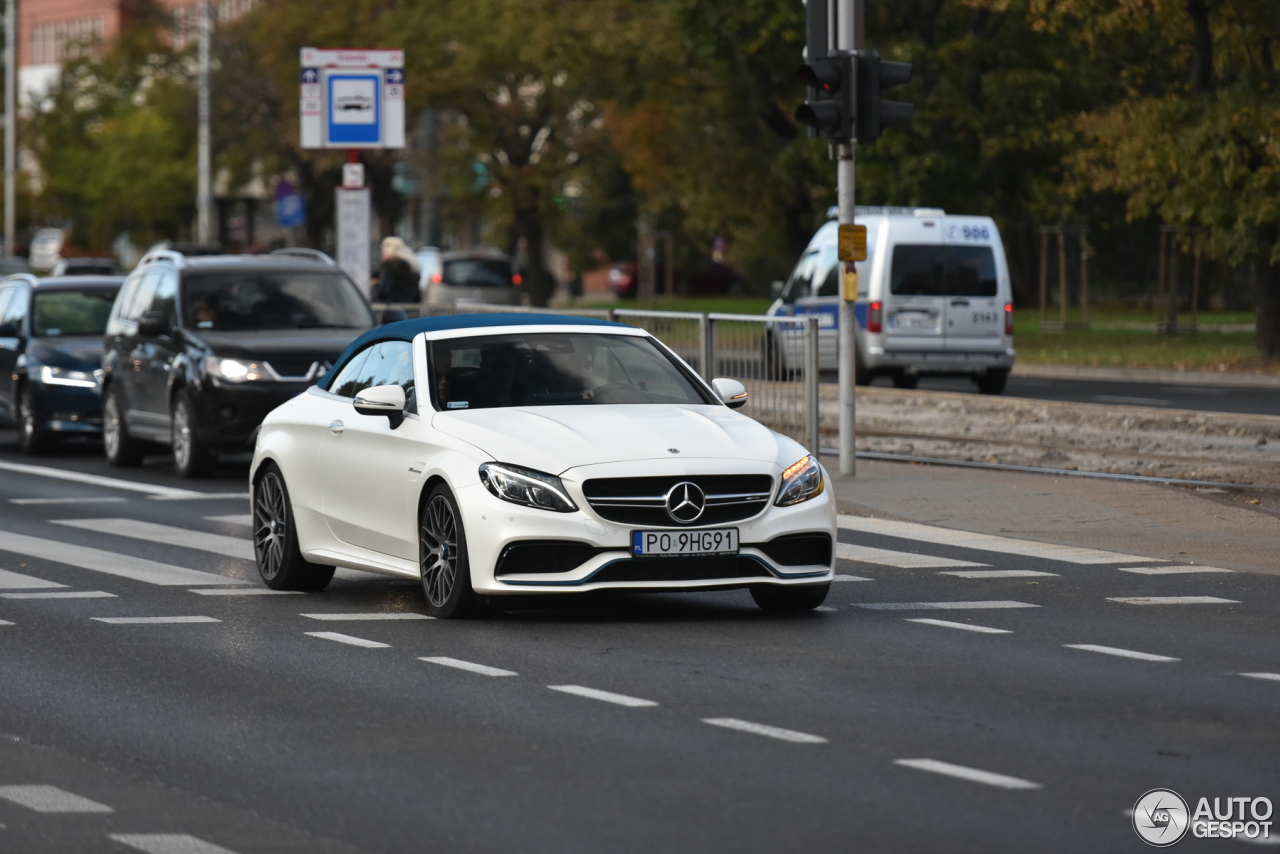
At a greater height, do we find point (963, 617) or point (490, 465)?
point (490, 465)

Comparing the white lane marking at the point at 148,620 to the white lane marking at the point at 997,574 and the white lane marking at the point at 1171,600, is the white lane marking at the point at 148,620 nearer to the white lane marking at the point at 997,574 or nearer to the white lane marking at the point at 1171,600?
the white lane marking at the point at 997,574

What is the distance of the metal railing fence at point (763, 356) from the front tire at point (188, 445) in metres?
2.51

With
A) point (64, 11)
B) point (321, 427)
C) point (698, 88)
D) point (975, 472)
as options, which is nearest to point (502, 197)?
point (698, 88)

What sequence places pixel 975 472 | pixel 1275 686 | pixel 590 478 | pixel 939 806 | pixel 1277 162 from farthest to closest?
pixel 1277 162, pixel 975 472, pixel 590 478, pixel 1275 686, pixel 939 806

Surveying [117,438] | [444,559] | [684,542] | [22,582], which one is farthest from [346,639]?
[117,438]

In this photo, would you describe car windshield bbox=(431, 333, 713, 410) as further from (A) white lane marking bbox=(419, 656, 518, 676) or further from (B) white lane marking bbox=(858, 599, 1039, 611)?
(A) white lane marking bbox=(419, 656, 518, 676)

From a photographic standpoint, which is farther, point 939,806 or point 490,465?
point 490,465

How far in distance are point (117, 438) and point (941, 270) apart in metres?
12.0

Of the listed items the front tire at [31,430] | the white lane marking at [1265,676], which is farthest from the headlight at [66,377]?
the white lane marking at [1265,676]

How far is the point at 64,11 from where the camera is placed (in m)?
121

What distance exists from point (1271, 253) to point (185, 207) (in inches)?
2399

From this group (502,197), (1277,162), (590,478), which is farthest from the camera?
(502,197)

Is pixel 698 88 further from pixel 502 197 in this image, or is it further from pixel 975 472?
pixel 975 472

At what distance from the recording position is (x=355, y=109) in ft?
92.1
